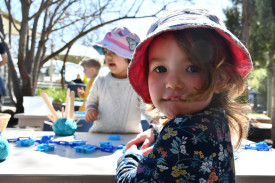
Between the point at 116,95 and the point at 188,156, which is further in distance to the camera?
the point at 116,95

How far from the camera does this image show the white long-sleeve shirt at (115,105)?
2.05 metres

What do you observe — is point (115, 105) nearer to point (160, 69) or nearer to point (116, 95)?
point (116, 95)

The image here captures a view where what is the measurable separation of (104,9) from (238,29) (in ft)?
34.0

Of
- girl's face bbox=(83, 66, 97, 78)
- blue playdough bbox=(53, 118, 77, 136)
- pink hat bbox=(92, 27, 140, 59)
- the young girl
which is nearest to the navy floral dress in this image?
the young girl

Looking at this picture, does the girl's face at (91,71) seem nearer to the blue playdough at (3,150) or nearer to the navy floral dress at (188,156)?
the blue playdough at (3,150)

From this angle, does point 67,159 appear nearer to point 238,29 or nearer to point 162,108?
point 162,108

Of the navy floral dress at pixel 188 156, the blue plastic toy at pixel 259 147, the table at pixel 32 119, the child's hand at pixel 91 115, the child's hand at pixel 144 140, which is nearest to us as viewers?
the navy floral dress at pixel 188 156

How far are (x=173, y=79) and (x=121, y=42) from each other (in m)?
1.42

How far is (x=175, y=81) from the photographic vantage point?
0.76m

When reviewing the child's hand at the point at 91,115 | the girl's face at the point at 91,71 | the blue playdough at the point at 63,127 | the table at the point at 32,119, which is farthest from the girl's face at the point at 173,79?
the girl's face at the point at 91,71

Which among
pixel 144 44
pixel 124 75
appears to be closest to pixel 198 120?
pixel 144 44

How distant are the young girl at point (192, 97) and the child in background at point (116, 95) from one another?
1.16 m

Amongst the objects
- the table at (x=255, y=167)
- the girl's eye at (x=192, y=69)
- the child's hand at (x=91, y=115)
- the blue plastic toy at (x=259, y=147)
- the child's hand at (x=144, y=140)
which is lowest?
the blue plastic toy at (x=259, y=147)

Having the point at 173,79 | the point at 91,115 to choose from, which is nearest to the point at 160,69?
the point at 173,79
